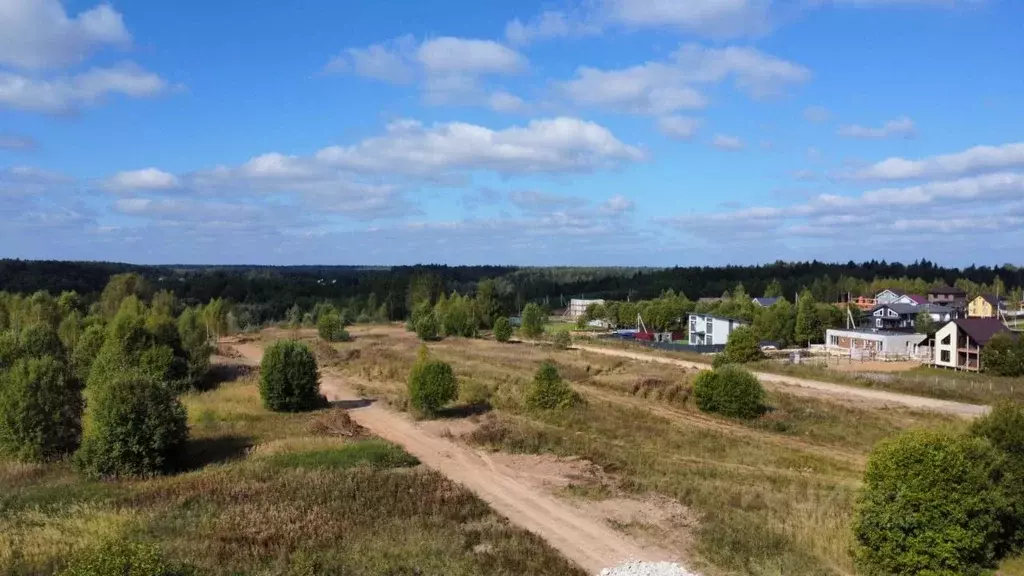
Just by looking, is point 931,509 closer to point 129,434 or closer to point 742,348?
point 129,434

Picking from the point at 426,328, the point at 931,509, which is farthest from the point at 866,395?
the point at 426,328

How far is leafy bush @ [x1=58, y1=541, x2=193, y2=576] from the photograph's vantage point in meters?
10.1

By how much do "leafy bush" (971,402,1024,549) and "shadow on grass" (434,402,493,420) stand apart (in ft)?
72.2

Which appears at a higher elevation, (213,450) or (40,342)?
(40,342)

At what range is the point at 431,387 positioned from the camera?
104ft

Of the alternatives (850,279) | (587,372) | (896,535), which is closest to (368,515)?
(896,535)

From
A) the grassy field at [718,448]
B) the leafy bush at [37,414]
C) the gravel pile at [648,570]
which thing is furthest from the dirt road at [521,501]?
the leafy bush at [37,414]

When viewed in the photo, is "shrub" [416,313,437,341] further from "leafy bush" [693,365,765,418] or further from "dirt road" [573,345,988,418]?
"leafy bush" [693,365,765,418]

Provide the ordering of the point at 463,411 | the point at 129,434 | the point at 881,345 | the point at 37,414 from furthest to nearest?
1. the point at 881,345
2. the point at 463,411
3. the point at 37,414
4. the point at 129,434

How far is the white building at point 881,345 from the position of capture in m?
58.4

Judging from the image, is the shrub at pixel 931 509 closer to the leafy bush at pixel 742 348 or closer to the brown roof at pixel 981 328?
the leafy bush at pixel 742 348

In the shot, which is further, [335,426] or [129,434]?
[335,426]

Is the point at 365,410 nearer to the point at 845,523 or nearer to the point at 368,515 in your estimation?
the point at 368,515

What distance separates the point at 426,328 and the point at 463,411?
43374 millimetres
